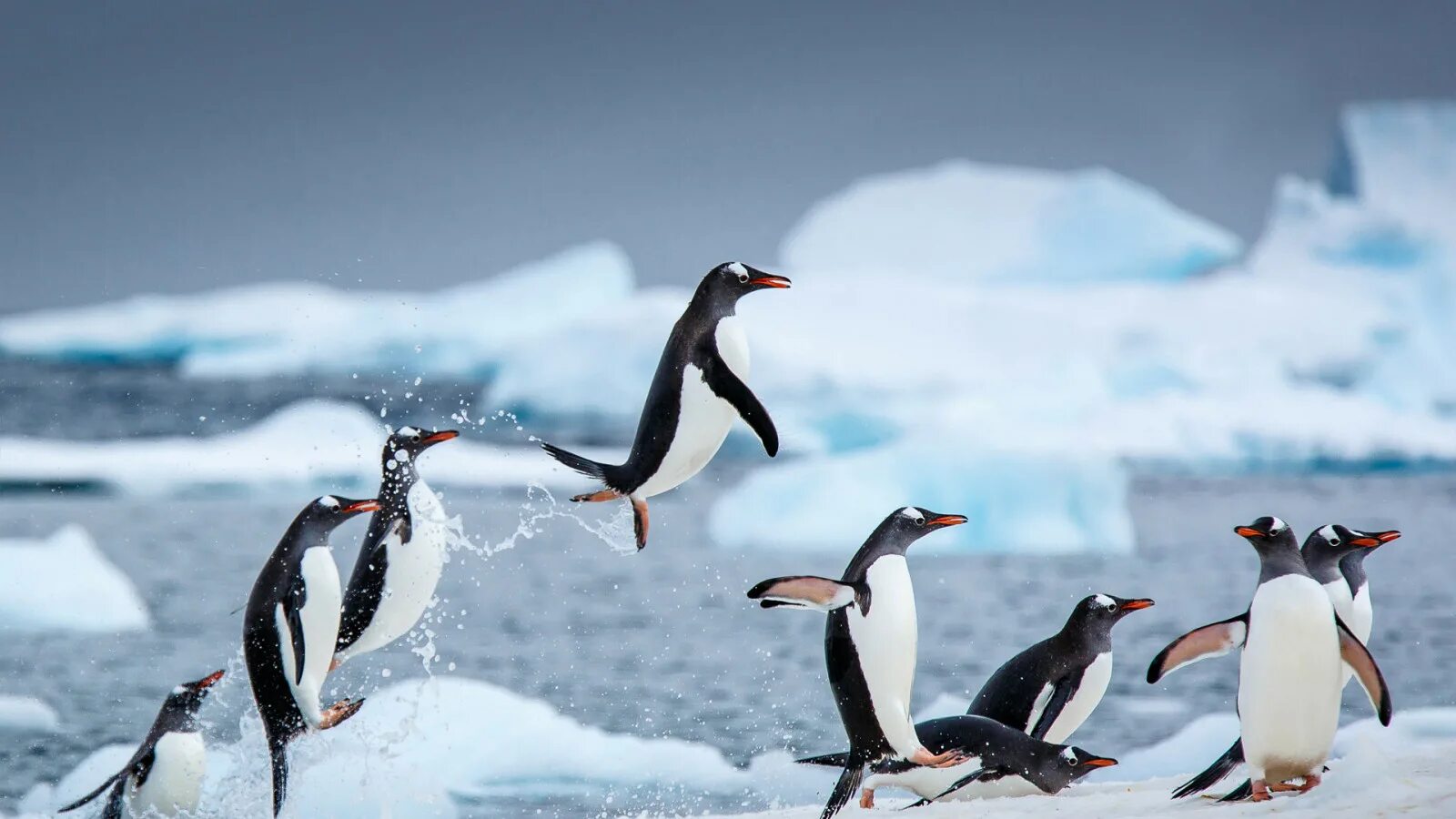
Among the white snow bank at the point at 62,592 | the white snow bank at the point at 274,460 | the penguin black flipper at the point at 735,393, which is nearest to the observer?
the penguin black flipper at the point at 735,393

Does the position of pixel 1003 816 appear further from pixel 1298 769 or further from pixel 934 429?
pixel 934 429

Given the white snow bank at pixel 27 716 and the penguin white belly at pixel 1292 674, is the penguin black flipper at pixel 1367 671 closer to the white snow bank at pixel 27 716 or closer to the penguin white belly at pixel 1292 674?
the penguin white belly at pixel 1292 674

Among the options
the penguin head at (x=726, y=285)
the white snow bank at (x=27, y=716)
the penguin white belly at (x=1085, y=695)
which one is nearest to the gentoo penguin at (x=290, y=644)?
the penguin head at (x=726, y=285)

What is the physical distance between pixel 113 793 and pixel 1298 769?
125 inches

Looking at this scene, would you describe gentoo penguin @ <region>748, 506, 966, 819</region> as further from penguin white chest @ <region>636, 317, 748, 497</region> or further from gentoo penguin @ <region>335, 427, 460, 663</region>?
gentoo penguin @ <region>335, 427, 460, 663</region>

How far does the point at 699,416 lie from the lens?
11.2ft

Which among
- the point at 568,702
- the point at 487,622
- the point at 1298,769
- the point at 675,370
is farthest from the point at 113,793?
the point at 487,622

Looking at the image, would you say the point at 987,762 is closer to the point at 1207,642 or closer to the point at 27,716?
the point at 1207,642

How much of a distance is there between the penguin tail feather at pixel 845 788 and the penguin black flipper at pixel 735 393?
822 mm

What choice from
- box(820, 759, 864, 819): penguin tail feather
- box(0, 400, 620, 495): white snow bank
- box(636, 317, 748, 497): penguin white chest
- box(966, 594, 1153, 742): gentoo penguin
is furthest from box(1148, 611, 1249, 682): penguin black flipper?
box(0, 400, 620, 495): white snow bank

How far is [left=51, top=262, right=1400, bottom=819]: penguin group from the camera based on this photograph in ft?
11.0

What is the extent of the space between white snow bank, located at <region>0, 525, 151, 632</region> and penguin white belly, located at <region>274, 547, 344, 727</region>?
6.50 metres

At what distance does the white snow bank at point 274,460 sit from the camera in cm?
1769

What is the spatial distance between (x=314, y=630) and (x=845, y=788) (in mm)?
1324
